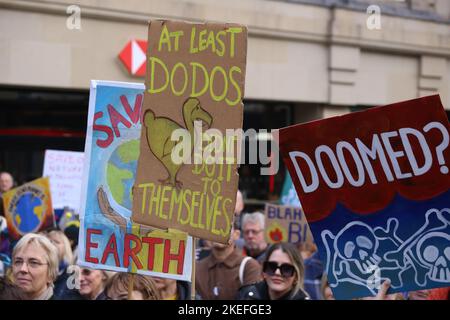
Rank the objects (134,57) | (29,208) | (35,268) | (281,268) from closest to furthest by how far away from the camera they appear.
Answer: (35,268) → (281,268) → (29,208) → (134,57)

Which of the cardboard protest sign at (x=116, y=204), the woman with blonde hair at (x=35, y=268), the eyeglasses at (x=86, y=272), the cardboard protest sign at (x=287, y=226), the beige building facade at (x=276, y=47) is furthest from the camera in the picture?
the beige building facade at (x=276, y=47)

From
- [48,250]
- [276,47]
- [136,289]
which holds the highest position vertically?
[276,47]

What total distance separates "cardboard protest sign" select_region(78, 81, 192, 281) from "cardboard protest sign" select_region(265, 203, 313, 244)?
78.6 inches

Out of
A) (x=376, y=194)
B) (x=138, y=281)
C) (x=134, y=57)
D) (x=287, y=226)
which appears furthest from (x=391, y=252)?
(x=134, y=57)

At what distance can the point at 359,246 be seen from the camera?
11.3 feet

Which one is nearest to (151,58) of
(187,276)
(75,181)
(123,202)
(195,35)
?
(195,35)

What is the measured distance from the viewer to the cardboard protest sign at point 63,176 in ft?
24.1

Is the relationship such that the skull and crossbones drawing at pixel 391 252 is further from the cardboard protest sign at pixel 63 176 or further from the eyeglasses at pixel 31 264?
the cardboard protest sign at pixel 63 176

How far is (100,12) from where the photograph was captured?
9.45 metres

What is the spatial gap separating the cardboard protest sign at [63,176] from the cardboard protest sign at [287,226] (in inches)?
76.7

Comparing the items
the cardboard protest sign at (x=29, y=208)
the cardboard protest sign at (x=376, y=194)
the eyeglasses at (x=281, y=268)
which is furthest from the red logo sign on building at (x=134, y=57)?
the cardboard protest sign at (x=376, y=194)

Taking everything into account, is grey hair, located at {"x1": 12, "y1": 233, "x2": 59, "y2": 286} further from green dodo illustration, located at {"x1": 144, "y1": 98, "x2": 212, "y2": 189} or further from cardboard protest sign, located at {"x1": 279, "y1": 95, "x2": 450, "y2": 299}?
cardboard protest sign, located at {"x1": 279, "y1": 95, "x2": 450, "y2": 299}

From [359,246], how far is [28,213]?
379 centimetres

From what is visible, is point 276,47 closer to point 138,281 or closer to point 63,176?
point 63,176
